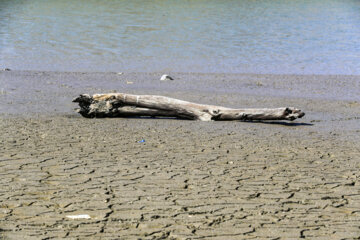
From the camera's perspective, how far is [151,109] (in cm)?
1062

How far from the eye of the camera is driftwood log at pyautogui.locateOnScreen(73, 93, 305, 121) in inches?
413

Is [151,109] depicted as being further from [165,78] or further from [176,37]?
[176,37]

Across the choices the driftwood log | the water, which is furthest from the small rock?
the driftwood log

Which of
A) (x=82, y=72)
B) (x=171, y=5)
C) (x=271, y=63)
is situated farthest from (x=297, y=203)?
(x=171, y=5)

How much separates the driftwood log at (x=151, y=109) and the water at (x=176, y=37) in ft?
33.7

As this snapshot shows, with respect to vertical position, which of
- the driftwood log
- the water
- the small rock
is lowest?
the water

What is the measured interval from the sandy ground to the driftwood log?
0.18 m

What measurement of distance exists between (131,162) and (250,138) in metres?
2.49

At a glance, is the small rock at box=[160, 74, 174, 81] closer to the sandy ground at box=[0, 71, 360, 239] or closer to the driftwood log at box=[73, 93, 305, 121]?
the sandy ground at box=[0, 71, 360, 239]

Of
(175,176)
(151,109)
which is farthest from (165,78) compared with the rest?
(175,176)

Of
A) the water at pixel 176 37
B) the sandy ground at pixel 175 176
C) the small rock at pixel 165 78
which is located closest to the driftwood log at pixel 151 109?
the sandy ground at pixel 175 176

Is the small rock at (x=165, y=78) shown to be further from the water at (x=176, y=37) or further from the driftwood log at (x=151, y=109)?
the driftwood log at (x=151, y=109)

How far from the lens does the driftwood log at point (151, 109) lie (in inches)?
413

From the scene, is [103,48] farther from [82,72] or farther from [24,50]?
[82,72]
